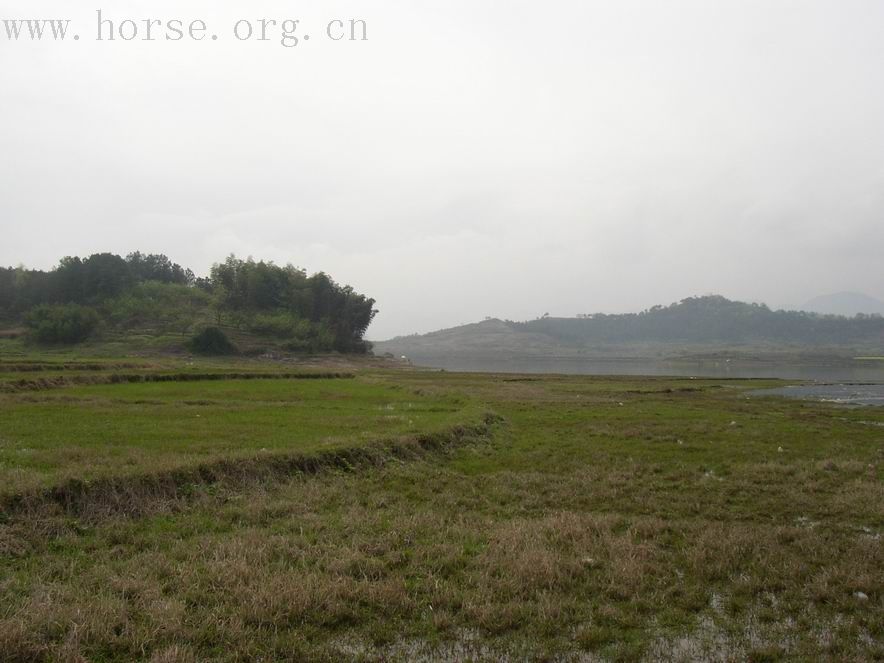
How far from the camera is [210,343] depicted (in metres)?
86.4

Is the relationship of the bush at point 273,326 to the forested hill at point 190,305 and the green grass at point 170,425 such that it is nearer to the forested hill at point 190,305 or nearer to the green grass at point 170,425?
the forested hill at point 190,305

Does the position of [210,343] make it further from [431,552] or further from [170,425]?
[431,552]

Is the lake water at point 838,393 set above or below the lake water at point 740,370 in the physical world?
above

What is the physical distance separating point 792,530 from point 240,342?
325 feet

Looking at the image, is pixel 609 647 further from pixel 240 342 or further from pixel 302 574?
pixel 240 342

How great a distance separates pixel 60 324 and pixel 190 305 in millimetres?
30004

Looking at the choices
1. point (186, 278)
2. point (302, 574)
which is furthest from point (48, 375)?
point (186, 278)

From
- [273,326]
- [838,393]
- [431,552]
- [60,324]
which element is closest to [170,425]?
[431,552]

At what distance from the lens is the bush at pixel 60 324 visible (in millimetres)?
86500

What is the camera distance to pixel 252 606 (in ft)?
22.9

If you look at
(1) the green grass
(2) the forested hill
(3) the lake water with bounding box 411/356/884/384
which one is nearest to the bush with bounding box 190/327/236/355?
(2) the forested hill

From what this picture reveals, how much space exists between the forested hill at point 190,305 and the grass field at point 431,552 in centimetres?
7973

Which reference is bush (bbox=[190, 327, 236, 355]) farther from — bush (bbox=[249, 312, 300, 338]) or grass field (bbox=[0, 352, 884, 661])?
grass field (bbox=[0, 352, 884, 661])

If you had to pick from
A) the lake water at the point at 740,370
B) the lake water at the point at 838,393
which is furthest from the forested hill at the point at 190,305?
the lake water at the point at 838,393
